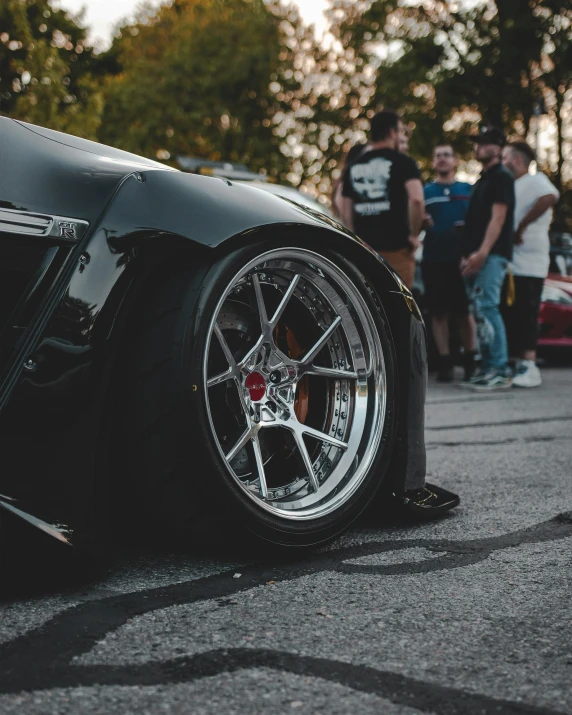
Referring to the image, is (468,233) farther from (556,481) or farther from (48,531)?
(48,531)

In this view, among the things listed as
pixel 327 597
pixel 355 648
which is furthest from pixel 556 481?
pixel 355 648

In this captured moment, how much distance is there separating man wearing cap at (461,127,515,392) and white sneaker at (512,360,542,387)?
0.11 m

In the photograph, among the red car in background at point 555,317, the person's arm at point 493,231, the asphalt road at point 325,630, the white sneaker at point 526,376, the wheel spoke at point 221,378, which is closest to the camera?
the asphalt road at point 325,630

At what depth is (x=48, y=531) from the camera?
197 cm

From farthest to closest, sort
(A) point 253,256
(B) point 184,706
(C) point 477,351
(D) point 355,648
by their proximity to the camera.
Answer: (C) point 477,351 → (A) point 253,256 → (D) point 355,648 → (B) point 184,706

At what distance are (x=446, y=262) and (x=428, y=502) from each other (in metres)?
5.33

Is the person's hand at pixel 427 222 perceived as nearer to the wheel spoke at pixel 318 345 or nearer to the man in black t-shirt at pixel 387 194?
the man in black t-shirt at pixel 387 194

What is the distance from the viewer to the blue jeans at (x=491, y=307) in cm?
740

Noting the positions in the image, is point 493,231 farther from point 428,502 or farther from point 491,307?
point 428,502

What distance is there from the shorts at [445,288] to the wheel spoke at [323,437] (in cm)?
548

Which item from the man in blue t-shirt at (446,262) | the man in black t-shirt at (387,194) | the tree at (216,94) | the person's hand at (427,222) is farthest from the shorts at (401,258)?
the tree at (216,94)

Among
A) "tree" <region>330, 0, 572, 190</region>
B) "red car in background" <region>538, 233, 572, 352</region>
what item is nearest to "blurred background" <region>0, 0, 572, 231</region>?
"tree" <region>330, 0, 572, 190</region>

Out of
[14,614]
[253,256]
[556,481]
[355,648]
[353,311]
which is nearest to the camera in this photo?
[355,648]

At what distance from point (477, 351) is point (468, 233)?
3.99 ft
